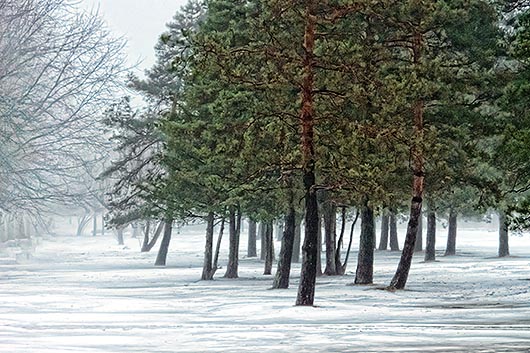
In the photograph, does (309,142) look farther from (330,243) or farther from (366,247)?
(330,243)

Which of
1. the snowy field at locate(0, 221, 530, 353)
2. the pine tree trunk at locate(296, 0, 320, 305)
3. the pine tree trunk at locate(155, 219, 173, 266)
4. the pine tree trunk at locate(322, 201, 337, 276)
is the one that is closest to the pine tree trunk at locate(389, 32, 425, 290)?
the snowy field at locate(0, 221, 530, 353)

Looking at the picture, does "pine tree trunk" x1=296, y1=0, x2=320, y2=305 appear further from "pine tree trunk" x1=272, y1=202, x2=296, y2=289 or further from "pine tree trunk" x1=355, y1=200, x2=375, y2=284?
"pine tree trunk" x1=355, y1=200, x2=375, y2=284

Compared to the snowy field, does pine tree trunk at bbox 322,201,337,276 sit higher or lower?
higher

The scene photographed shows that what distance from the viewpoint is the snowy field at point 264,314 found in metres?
17.0

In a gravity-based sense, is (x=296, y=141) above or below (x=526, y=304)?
above

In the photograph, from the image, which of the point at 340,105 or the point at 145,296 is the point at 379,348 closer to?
the point at 340,105

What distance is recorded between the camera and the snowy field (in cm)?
1697

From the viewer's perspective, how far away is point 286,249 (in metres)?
33.5

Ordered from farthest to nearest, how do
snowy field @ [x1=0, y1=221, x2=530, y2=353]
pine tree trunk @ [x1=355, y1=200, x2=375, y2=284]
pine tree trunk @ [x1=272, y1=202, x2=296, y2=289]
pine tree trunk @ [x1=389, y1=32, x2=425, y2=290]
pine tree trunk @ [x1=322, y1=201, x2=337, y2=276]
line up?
pine tree trunk @ [x1=322, y1=201, x2=337, y2=276] → pine tree trunk @ [x1=355, y1=200, x2=375, y2=284] → pine tree trunk @ [x1=272, y1=202, x2=296, y2=289] → pine tree trunk @ [x1=389, y1=32, x2=425, y2=290] → snowy field @ [x1=0, y1=221, x2=530, y2=353]

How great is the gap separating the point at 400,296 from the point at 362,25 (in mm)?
9149

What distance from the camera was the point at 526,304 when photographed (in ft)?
85.9

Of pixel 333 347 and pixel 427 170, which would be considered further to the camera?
pixel 427 170

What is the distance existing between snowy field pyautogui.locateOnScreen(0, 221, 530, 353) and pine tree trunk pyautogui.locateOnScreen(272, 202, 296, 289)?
0.54 meters

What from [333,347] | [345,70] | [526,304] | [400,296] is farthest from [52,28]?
[333,347]
